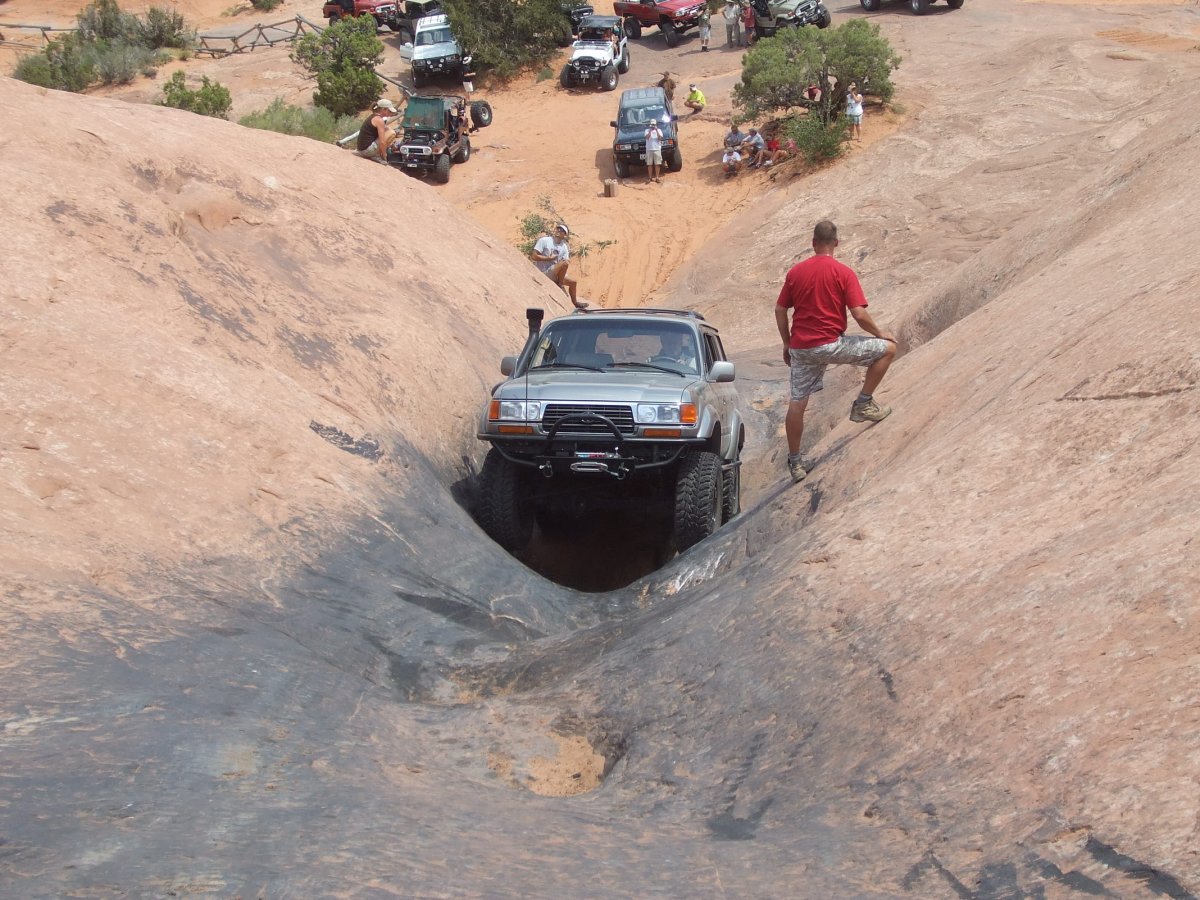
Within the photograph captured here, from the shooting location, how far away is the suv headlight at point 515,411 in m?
8.21

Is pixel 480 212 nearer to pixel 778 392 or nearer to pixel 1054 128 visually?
pixel 1054 128

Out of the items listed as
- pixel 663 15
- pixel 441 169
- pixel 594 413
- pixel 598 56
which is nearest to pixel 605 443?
pixel 594 413

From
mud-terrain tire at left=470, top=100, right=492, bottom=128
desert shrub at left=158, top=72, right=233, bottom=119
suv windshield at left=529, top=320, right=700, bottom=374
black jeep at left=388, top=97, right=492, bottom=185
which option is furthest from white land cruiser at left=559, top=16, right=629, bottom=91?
suv windshield at left=529, top=320, right=700, bottom=374

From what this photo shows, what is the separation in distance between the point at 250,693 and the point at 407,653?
4.46 feet

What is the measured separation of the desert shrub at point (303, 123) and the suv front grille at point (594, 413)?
67.4ft

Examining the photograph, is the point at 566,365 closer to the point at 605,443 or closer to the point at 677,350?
the point at 677,350

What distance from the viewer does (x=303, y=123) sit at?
29.2 m

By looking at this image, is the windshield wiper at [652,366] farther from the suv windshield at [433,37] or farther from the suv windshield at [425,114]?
the suv windshield at [433,37]

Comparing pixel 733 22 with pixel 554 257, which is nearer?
pixel 554 257

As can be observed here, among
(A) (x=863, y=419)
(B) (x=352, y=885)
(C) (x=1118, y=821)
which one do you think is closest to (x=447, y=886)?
(B) (x=352, y=885)

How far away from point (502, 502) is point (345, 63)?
28933mm

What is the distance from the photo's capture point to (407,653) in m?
6.06

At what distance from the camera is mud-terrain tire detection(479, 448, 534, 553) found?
8.33 m

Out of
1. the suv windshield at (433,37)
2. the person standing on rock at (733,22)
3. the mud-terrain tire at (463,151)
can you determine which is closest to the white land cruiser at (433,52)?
the suv windshield at (433,37)
